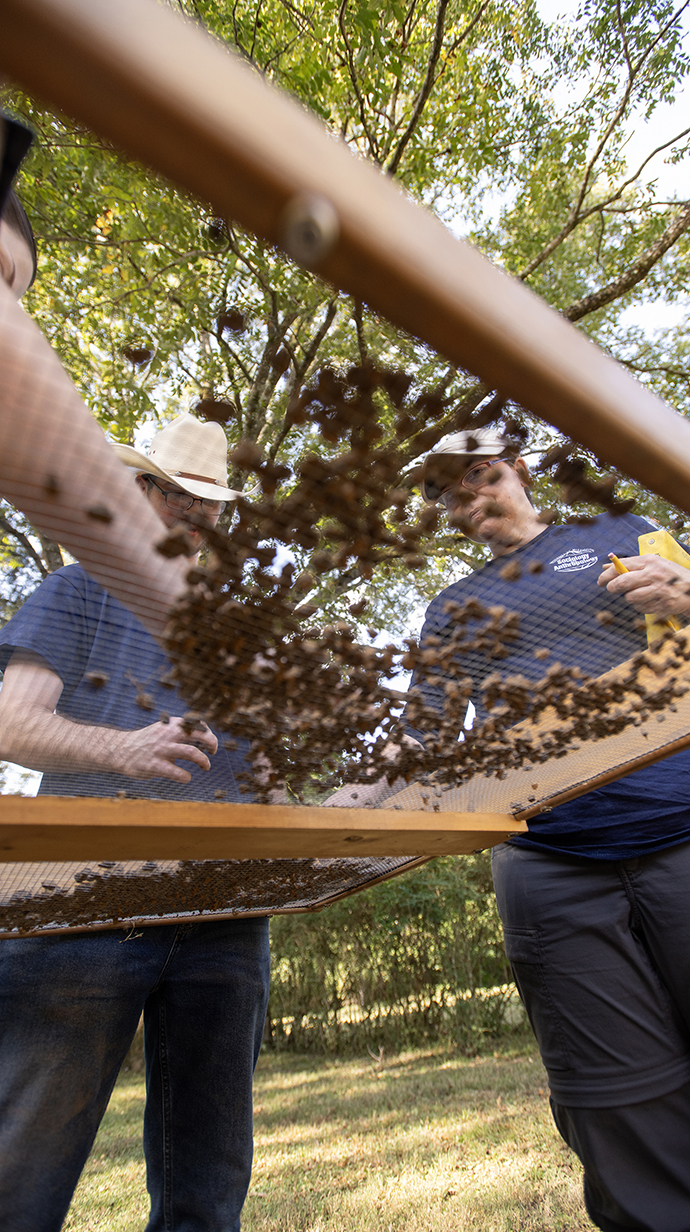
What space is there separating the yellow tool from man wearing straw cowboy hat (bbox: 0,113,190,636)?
45.3 inches

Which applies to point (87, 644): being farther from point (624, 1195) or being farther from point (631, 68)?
point (631, 68)

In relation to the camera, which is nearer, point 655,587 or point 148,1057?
point 655,587

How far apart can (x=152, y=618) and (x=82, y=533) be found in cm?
28

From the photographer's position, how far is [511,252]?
8492 mm

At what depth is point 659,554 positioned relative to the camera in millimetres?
1788

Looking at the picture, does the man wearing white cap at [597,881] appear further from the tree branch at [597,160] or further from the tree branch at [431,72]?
the tree branch at [597,160]

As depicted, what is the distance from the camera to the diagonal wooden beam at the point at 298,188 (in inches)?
17.8

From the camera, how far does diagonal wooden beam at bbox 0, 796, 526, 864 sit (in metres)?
1.35

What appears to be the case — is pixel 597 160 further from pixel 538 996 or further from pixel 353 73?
pixel 538 996

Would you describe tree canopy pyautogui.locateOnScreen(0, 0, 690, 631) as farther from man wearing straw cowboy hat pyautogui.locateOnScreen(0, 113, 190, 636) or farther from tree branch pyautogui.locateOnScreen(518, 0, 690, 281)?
man wearing straw cowboy hat pyautogui.locateOnScreen(0, 113, 190, 636)

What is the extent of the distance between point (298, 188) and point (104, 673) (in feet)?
4.27

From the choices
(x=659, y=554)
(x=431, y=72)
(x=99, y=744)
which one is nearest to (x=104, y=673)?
(x=99, y=744)

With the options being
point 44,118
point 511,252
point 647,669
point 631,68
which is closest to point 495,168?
point 511,252

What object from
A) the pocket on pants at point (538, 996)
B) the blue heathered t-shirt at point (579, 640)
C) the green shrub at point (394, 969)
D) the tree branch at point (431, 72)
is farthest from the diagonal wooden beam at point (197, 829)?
the green shrub at point (394, 969)
